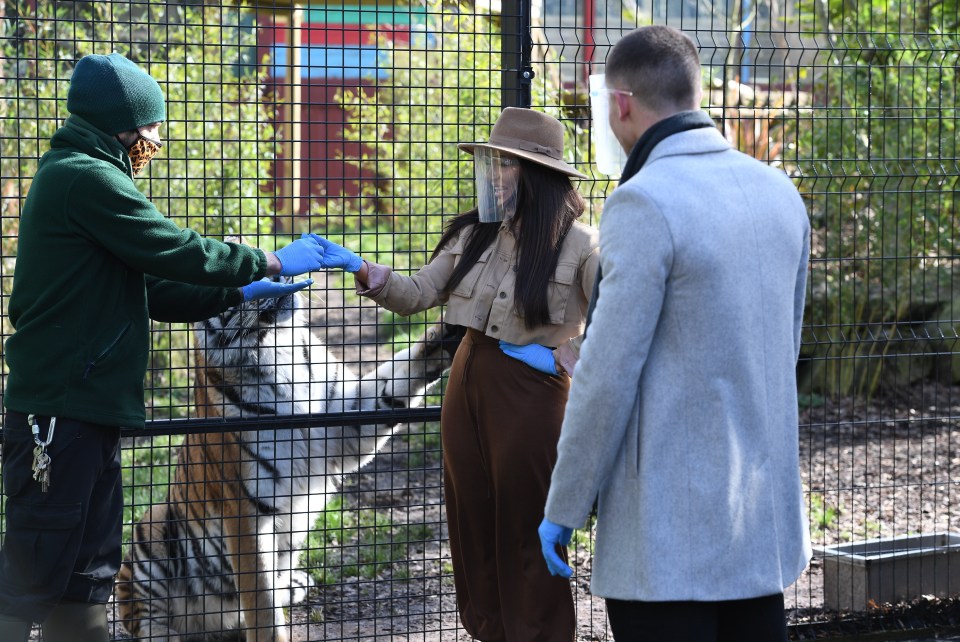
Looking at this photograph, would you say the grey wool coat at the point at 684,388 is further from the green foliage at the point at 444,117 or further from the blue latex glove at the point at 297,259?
the green foliage at the point at 444,117

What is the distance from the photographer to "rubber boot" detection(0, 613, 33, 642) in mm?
3232

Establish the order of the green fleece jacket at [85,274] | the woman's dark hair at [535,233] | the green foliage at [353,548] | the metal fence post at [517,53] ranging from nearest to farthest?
1. the green fleece jacket at [85,274]
2. the woman's dark hair at [535,233]
3. the metal fence post at [517,53]
4. the green foliage at [353,548]

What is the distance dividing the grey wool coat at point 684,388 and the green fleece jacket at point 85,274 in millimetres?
1449

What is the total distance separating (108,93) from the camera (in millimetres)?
3211

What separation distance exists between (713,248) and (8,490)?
229cm

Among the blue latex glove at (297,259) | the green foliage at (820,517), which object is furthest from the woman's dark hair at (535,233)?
the green foliage at (820,517)

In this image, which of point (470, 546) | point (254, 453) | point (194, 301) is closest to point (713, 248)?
point (470, 546)

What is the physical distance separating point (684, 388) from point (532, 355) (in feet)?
3.86

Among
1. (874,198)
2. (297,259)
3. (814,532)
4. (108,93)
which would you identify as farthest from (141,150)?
(874,198)

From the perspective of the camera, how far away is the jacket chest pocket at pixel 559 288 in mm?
3543

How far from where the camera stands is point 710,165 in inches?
99.3

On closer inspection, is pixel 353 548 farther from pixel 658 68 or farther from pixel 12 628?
pixel 658 68

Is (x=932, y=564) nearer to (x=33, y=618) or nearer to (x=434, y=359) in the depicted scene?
(x=434, y=359)

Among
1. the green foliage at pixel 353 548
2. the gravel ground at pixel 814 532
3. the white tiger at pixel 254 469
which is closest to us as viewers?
the white tiger at pixel 254 469
